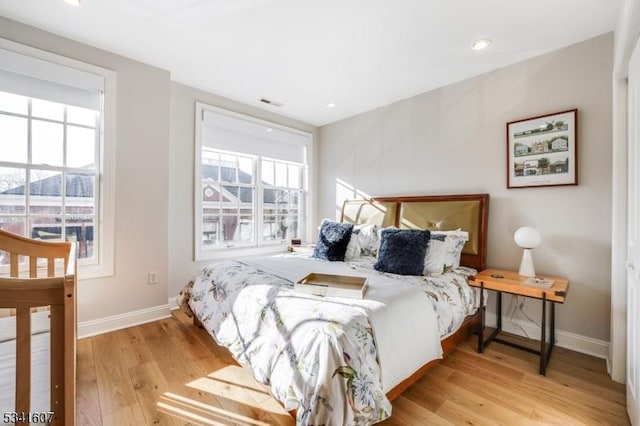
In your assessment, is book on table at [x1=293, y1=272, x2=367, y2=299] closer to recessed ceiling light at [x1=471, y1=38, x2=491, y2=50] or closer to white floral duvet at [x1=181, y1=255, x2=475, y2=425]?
white floral duvet at [x1=181, y1=255, x2=475, y2=425]

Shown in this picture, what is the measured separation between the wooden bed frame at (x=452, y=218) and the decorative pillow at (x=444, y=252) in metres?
0.14

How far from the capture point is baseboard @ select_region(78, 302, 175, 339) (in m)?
2.50

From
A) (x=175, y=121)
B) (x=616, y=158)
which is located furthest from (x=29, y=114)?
(x=616, y=158)

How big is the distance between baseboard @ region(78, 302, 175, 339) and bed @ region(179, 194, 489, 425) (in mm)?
416

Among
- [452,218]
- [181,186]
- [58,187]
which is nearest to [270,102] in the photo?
[181,186]

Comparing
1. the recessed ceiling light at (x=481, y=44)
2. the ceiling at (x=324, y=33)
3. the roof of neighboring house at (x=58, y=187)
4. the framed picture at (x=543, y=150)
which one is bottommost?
the roof of neighboring house at (x=58, y=187)

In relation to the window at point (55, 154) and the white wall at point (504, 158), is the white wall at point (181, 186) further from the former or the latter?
the white wall at point (504, 158)

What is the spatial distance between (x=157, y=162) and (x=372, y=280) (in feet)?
7.93

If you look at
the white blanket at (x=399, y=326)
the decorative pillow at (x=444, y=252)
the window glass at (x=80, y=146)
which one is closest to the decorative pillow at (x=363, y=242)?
the decorative pillow at (x=444, y=252)

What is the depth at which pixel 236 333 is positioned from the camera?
1.88 m

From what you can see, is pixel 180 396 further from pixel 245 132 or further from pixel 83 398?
pixel 245 132

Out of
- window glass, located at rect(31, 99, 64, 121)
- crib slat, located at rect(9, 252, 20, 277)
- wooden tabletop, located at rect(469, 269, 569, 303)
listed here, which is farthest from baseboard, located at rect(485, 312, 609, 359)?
window glass, located at rect(31, 99, 64, 121)

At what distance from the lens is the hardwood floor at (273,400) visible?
5.18ft

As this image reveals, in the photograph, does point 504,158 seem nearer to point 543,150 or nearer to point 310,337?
point 543,150
